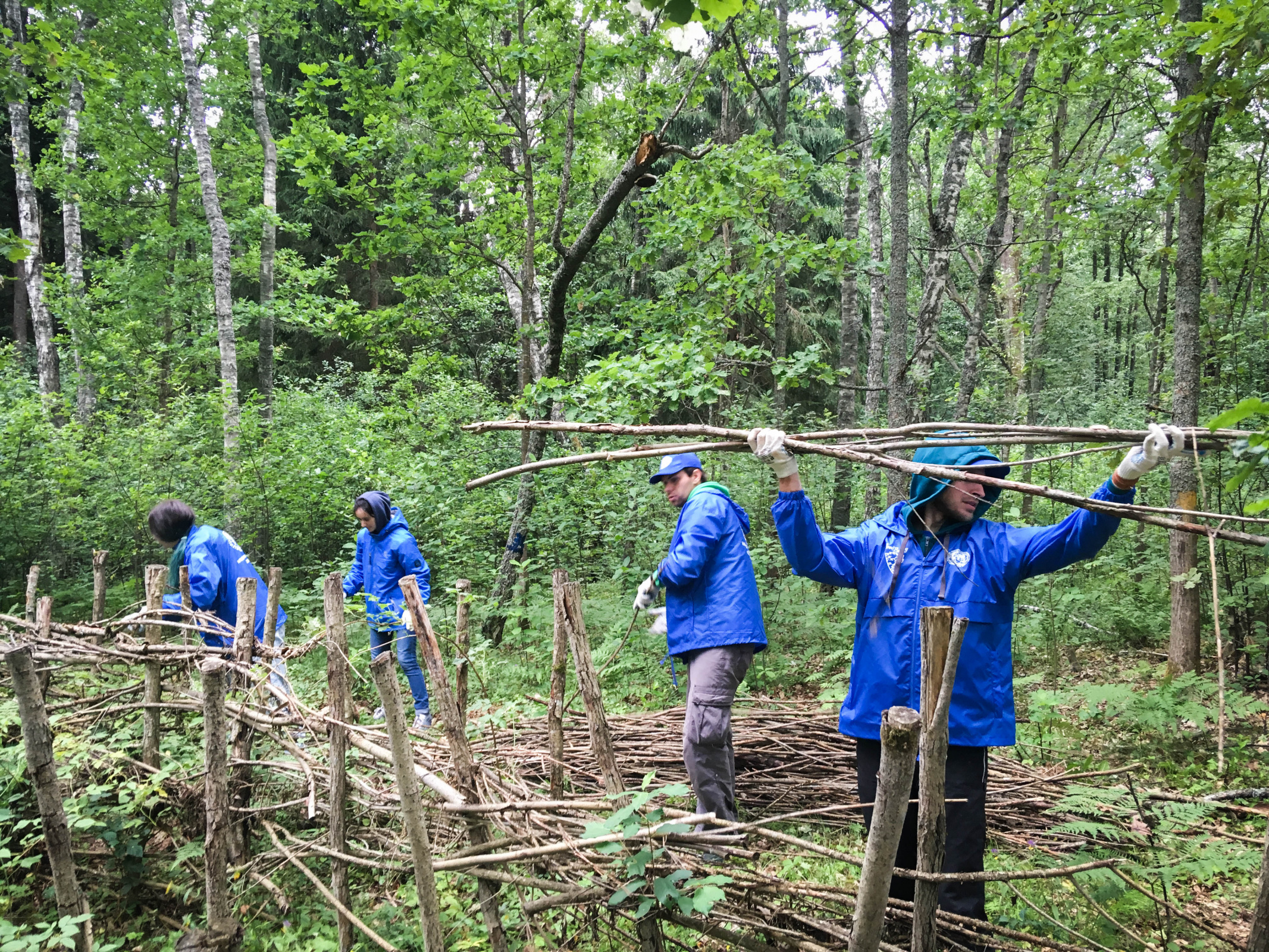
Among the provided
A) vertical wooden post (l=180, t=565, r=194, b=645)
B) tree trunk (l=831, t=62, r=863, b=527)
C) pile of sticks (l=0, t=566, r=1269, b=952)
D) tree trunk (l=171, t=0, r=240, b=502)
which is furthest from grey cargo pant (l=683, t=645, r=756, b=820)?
tree trunk (l=171, t=0, r=240, b=502)

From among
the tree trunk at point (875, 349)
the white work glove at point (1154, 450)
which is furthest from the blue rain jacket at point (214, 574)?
the tree trunk at point (875, 349)

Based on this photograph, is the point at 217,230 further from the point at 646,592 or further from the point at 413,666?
the point at 646,592

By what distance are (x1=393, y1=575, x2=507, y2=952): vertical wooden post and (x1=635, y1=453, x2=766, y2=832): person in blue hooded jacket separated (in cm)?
123

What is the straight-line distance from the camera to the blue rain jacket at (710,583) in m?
3.32

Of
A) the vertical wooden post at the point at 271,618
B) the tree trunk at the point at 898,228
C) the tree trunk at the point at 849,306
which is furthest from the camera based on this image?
the tree trunk at the point at 849,306

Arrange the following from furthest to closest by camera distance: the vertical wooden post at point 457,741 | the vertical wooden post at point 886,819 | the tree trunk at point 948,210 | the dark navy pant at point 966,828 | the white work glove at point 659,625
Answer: the tree trunk at point 948,210
the white work glove at point 659,625
the dark navy pant at point 966,828
the vertical wooden post at point 457,741
the vertical wooden post at point 886,819

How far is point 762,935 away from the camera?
2137mm

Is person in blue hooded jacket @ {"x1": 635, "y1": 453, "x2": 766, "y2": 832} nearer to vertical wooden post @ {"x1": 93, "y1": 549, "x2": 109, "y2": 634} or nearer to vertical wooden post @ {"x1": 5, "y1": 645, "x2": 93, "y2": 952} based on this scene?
vertical wooden post @ {"x1": 5, "y1": 645, "x2": 93, "y2": 952}

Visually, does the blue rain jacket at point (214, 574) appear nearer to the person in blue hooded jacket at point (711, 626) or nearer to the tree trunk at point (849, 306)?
the person in blue hooded jacket at point (711, 626)

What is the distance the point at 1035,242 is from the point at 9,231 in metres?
9.19

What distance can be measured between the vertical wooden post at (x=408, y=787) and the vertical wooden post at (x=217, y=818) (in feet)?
3.04

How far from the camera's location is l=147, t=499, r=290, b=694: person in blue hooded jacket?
14.5ft

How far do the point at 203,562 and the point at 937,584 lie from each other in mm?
4327

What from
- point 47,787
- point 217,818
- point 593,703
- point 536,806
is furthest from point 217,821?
point 593,703
